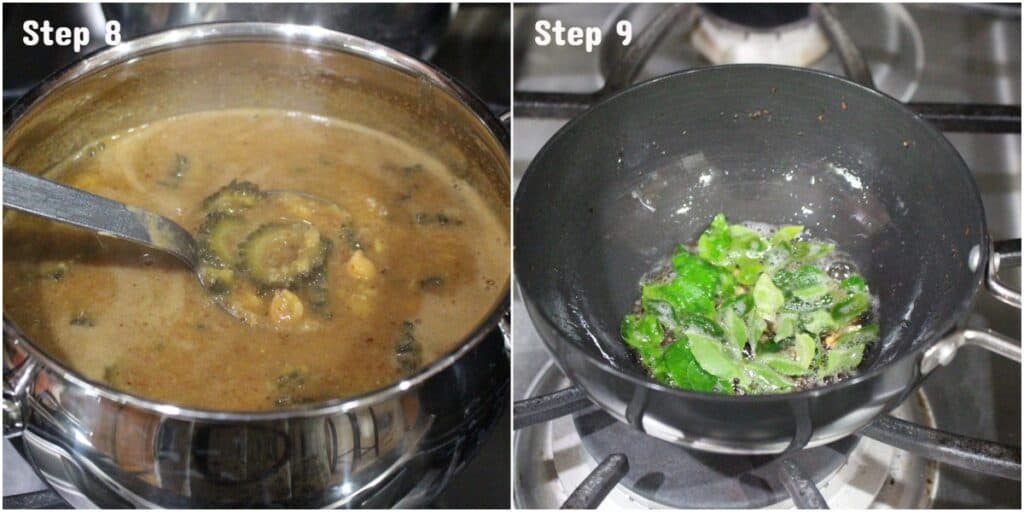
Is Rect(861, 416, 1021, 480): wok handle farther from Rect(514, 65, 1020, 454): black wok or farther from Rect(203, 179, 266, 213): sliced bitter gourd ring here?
Rect(203, 179, 266, 213): sliced bitter gourd ring

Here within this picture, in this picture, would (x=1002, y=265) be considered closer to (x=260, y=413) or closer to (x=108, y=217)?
(x=260, y=413)

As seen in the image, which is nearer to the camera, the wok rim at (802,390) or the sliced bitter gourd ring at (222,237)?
the wok rim at (802,390)

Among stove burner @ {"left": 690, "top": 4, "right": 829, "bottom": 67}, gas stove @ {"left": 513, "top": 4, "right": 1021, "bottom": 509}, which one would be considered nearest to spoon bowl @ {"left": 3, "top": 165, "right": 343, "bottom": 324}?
gas stove @ {"left": 513, "top": 4, "right": 1021, "bottom": 509}

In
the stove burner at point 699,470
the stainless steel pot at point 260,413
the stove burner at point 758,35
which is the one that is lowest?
the stove burner at point 699,470

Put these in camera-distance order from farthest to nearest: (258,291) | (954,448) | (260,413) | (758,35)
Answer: (758,35) < (258,291) < (954,448) < (260,413)

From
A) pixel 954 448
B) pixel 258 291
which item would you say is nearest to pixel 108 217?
pixel 258 291

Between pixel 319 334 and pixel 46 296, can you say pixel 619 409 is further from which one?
pixel 46 296

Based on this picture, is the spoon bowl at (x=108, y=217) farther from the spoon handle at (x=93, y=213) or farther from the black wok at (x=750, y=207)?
the black wok at (x=750, y=207)

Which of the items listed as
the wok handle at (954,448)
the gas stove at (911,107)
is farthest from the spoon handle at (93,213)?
the wok handle at (954,448)
